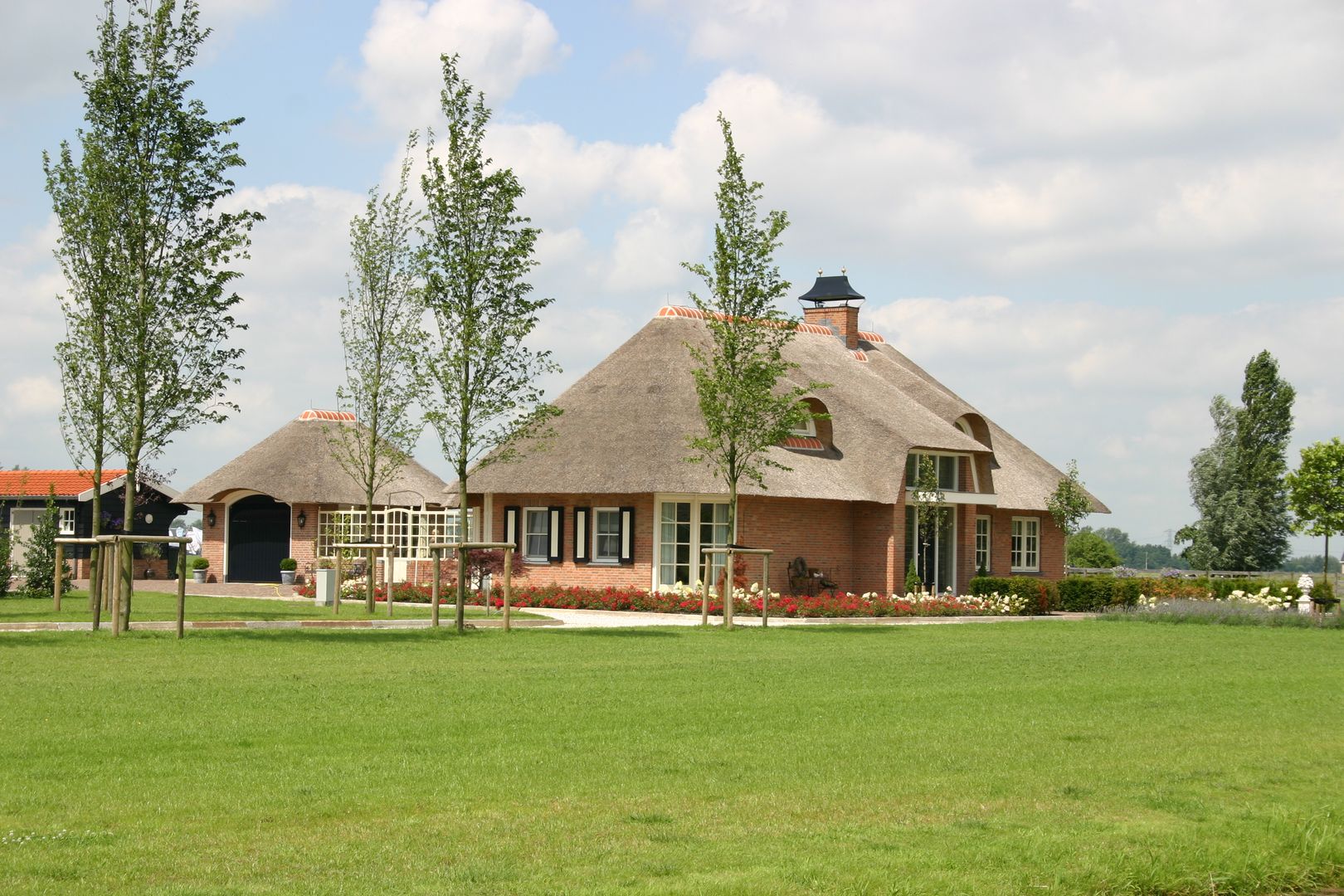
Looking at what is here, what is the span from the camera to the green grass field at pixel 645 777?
7.25 metres

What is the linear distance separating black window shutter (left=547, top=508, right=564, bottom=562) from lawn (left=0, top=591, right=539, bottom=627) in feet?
14.1

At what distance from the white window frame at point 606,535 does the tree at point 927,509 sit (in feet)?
23.6

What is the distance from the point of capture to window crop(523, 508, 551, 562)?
35.3 metres

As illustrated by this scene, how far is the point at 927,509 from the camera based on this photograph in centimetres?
3503

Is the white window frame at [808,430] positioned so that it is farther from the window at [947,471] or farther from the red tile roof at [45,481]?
the red tile roof at [45,481]

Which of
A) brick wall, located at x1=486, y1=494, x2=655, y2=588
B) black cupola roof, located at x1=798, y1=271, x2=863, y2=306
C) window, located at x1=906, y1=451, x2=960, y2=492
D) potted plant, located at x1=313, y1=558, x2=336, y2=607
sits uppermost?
black cupola roof, located at x1=798, y1=271, x2=863, y2=306

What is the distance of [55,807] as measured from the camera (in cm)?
815

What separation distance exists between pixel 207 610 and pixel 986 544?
22.4 metres

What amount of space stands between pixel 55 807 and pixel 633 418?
2739 centimetres

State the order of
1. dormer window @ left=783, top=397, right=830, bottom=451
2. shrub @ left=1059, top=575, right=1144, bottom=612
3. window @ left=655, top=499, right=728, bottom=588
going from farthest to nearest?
shrub @ left=1059, top=575, right=1144, bottom=612 < dormer window @ left=783, top=397, right=830, bottom=451 < window @ left=655, top=499, right=728, bottom=588

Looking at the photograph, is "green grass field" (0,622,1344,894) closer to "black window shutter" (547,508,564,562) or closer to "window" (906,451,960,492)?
"black window shutter" (547,508,564,562)

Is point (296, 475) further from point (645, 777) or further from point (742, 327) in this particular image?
point (645, 777)

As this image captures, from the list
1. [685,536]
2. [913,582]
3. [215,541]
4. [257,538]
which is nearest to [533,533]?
[685,536]

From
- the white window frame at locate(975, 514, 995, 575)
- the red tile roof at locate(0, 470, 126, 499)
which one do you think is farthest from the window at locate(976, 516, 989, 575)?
the red tile roof at locate(0, 470, 126, 499)
